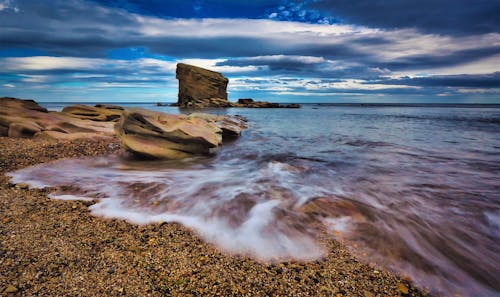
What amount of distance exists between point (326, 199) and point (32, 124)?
366 inches

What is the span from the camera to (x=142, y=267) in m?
2.29

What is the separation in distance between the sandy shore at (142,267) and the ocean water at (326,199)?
0.24 m

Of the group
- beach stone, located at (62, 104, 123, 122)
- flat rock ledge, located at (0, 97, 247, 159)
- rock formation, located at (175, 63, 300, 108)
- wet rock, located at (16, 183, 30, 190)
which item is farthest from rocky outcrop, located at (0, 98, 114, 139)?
rock formation, located at (175, 63, 300, 108)

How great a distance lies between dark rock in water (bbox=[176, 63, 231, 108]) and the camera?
252 feet

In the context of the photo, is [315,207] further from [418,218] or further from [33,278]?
[33,278]

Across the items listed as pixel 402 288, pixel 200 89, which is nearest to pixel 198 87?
pixel 200 89

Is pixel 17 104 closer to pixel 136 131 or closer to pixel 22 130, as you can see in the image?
pixel 22 130

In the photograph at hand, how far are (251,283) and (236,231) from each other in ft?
3.46

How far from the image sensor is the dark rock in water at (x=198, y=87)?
76.9m

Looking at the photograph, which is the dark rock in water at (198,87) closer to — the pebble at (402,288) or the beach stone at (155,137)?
the beach stone at (155,137)

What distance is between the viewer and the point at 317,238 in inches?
119

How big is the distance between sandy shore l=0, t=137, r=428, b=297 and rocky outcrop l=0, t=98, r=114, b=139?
6268mm

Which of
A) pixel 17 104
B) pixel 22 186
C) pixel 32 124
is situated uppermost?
pixel 17 104

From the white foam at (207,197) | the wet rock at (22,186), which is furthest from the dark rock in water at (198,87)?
the wet rock at (22,186)
